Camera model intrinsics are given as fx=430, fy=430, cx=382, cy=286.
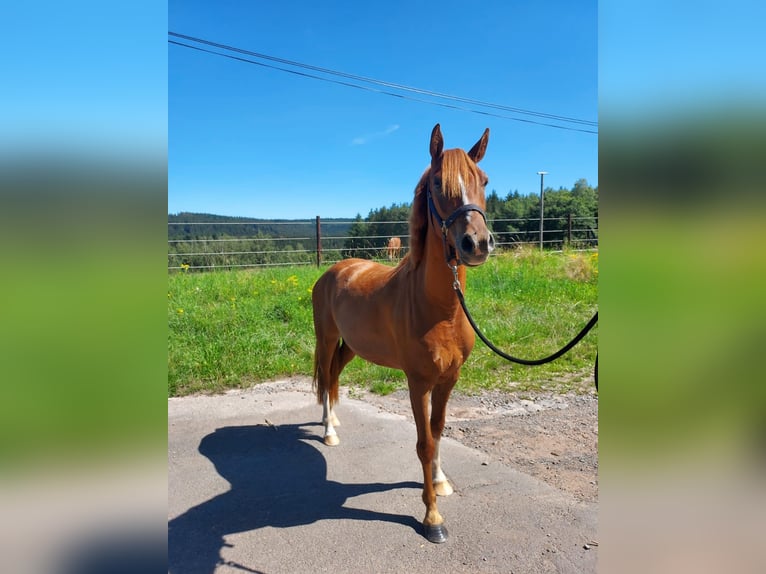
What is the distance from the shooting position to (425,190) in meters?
2.53

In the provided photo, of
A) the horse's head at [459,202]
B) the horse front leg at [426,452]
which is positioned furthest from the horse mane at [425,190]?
the horse front leg at [426,452]

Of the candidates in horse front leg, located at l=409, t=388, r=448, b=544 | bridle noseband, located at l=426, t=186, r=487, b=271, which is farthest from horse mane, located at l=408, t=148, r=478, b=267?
horse front leg, located at l=409, t=388, r=448, b=544

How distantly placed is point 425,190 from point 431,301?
654mm

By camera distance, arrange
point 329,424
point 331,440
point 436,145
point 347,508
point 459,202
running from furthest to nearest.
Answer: point 329,424
point 331,440
point 347,508
point 436,145
point 459,202

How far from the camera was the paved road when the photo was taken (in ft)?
7.66

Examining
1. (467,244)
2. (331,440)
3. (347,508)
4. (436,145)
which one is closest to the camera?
(467,244)

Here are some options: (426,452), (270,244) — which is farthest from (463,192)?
(270,244)

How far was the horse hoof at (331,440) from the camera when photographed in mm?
3723

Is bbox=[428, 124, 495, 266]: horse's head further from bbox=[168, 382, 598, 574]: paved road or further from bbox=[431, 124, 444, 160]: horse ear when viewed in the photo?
bbox=[168, 382, 598, 574]: paved road

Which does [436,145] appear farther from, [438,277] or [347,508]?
[347,508]
